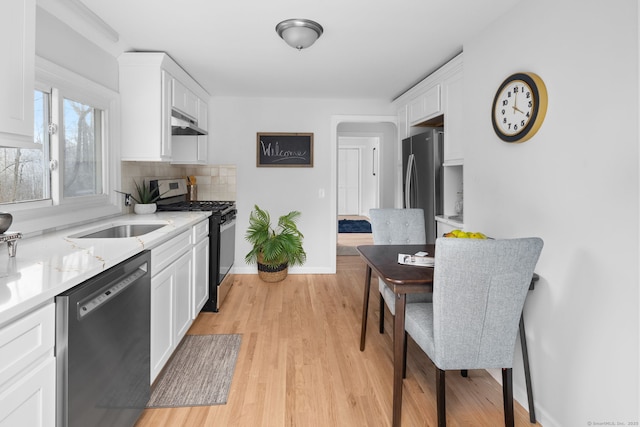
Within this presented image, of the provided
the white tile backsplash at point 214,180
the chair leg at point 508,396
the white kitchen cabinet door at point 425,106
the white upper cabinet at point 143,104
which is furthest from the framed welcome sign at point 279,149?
the chair leg at point 508,396

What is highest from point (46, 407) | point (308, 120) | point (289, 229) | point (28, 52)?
point (308, 120)

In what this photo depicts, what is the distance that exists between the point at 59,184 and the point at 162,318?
1.08m

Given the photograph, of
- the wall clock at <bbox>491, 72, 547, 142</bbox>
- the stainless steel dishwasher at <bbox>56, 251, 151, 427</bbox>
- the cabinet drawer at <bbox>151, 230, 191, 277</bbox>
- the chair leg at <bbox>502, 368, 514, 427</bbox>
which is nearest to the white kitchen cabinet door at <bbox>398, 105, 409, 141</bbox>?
the wall clock at <bbox>491, 72, 547, 142</bbox>

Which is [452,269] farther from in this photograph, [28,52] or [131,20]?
[131,20]

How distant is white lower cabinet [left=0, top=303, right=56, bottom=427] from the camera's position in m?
0.94

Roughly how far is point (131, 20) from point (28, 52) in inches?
43.2

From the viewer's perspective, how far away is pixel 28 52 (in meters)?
1.46

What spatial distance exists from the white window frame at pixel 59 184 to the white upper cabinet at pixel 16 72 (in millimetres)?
607

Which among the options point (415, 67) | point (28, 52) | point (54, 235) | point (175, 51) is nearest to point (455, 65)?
point (415, 67)

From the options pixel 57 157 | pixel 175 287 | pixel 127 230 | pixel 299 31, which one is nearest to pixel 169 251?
pixel 175 287

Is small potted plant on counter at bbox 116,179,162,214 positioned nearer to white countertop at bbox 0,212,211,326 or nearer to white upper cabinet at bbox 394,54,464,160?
white countertop at bbox 0,212,211,326

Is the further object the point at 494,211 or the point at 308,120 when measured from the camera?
the point at 308,120

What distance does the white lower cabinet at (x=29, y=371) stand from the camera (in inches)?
37.1

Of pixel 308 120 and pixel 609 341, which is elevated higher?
pixel 308 120
